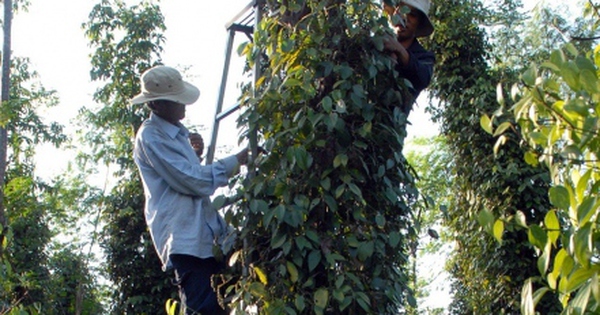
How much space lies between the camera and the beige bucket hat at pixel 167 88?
363 cm

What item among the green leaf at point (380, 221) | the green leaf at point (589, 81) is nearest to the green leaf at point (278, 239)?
the green leaf at point (380, 221)

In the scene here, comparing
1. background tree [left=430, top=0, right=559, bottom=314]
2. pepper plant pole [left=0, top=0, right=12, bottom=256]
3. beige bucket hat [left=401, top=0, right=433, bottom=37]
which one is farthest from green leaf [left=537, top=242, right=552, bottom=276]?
pepper plant pole [left=0, top=0, right=12, bottom=256]

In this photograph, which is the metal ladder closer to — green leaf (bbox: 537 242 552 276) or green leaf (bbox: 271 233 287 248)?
green leaf (bbox: 271 233 287 248)

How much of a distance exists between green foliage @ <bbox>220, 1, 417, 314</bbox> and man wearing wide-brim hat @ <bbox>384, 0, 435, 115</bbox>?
0.22ft

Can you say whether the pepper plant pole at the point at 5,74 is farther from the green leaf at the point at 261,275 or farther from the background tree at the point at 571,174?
the background tree at the point at 571,174

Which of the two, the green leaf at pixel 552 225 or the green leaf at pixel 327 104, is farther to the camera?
the green leaf at pixel 327 104

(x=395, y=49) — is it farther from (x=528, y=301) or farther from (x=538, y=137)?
(x=528, y=301)

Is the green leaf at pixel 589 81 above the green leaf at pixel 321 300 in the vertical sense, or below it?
above

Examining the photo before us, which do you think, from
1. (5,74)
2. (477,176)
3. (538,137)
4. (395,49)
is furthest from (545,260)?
(5,74)

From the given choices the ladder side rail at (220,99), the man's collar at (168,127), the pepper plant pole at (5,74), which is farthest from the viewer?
the pepper plant pole at (5,74)

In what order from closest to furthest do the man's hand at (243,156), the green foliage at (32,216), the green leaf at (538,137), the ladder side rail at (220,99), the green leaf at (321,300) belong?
1. the green leaf at (538,137)
2. the green leaf at (321,300)
3. the man's hand at (243,156)
4. the ladder side rail at (220,99)
5. the green foliage at (32,216)

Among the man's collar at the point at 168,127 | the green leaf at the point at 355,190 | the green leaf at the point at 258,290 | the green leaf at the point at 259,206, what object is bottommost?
A: the green leaf at the point at 258,290

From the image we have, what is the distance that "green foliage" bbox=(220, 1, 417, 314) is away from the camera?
10.2 ft

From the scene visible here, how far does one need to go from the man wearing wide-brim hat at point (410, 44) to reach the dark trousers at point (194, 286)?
0.99 meters
